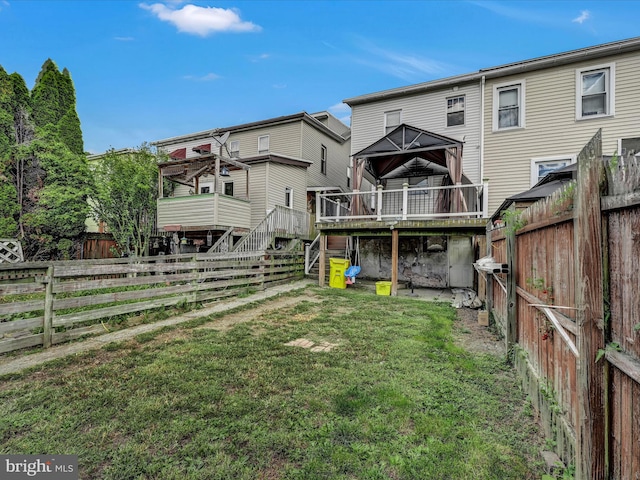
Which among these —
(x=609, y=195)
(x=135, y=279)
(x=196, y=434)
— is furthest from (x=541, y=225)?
(x=135, y=279)

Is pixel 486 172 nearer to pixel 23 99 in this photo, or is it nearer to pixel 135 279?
pixel 135 279

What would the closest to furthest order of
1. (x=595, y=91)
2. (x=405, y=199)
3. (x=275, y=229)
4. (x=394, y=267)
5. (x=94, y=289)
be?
1. (x=94, y=289)
2. (x=405, y=199)
3. (x=394, y=267)
4. (x=595, y=91)
5. (x=275, y=229)

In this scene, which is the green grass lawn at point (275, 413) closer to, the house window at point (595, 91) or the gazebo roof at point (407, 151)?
the gazebo roof at point (407, 151)

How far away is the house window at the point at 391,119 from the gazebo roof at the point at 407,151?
231cm

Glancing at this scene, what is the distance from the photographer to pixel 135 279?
19.8 feet

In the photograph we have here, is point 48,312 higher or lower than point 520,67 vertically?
lower

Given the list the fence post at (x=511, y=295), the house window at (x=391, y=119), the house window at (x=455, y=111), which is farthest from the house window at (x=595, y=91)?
the fence post at (x=511, y=295)

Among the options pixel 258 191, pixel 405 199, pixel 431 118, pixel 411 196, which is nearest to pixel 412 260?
pixel 411 196

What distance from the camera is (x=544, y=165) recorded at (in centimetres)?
1087

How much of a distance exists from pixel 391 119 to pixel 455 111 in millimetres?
2479

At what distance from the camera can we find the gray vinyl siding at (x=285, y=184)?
49.8 feet

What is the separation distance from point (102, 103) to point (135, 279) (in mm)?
24148

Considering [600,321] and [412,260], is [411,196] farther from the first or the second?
[600,321]

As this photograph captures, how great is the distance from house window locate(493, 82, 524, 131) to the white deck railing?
2742 mm
